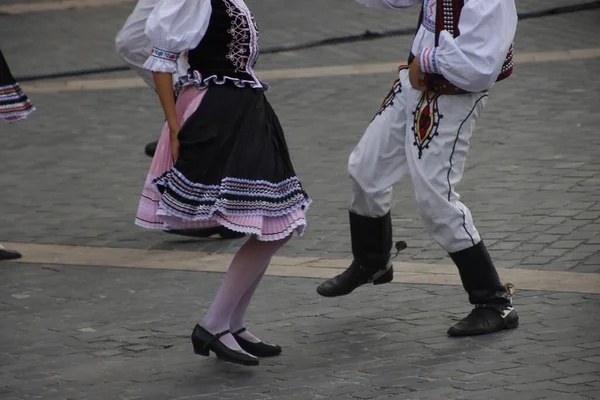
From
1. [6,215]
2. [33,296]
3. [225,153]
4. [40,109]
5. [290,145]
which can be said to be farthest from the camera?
[40,109]

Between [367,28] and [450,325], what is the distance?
8.63 m

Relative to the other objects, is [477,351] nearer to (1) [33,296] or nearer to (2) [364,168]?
(2) [364,168]

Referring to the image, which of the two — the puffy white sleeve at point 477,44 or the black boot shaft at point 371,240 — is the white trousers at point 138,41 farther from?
the puffy white sleeve at point 477,44

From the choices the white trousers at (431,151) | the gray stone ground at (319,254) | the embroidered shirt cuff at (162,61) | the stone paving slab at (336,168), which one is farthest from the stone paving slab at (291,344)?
the embroidered shirt cuff at (162,61)

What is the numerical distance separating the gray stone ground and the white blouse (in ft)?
3.72

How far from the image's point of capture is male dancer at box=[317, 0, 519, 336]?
5.52m

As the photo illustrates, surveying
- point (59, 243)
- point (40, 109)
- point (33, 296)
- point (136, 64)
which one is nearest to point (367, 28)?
point (40, 109)

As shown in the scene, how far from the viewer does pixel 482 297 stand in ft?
19.2

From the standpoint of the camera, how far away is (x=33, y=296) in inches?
266

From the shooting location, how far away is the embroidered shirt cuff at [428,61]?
5.59m

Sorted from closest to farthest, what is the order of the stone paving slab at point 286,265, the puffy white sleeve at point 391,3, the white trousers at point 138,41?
1. the puffy white sleeve at point 391,3
2. the stone paving slab at point 286,265
3. the white trousers at point 138,41

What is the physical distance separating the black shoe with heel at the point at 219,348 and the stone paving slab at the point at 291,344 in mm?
47

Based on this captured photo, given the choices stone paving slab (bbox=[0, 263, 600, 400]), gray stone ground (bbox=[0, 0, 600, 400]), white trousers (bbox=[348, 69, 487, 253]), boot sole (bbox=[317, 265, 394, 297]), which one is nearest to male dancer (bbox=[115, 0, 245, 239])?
gray stone ground (bbox=[0, 0, 600, 400])

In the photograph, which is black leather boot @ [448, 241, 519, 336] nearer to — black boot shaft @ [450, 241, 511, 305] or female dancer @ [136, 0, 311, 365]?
black boot shaft @ [450, 241, 511, 305]
